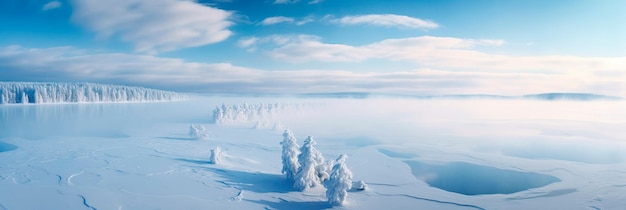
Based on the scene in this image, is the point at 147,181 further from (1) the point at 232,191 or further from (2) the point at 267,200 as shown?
(2) the point at 267,200

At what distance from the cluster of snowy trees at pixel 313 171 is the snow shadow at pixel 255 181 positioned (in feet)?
2.94

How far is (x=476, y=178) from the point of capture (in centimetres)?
2817

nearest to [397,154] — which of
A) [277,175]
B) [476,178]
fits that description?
[476,178]

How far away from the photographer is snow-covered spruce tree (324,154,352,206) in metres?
19.8

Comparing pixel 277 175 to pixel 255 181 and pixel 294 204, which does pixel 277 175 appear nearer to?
pixel 255 181

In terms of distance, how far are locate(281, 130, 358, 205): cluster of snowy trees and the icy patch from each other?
8698 mm

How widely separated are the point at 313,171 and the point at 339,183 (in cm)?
391

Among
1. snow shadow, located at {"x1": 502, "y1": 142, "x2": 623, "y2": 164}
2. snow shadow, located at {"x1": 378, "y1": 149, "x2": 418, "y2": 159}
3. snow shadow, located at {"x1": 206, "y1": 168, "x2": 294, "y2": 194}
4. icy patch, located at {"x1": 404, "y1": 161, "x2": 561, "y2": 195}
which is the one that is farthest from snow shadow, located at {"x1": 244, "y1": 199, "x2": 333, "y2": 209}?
snow shadow, located at {"x1": 502, "y1": 142, "x2": 623, "y2": 164}

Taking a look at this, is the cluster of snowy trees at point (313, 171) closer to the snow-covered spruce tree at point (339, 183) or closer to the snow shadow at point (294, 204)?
the snow-covered spruce tree at point (339, 183)

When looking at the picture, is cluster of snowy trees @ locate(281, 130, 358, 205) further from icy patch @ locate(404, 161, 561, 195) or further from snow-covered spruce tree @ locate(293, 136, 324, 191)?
icy patch @ locate(404, 161, 561, 195)

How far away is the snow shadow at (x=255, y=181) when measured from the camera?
23.5 m

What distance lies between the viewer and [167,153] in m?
35.3

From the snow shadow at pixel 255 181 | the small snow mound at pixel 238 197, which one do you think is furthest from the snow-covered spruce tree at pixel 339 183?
the small snow mound at pixel 238 197

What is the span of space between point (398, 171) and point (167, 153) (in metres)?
23.0
